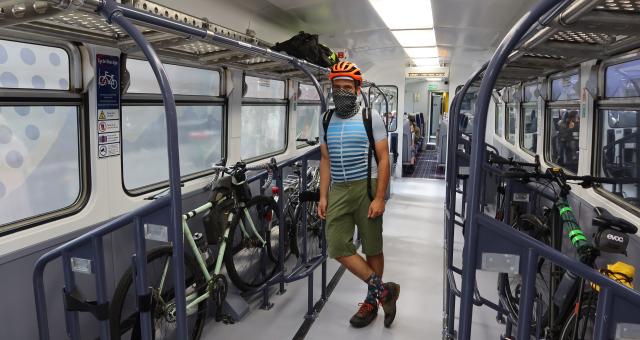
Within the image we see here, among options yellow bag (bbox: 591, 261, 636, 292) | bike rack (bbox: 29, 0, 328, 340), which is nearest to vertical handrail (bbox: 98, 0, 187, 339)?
bike rack (bbox: 29, 0, 328, 340)

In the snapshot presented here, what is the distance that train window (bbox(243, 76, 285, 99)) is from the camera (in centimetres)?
479

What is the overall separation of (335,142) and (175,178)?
1.57m

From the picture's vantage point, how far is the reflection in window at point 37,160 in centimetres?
233

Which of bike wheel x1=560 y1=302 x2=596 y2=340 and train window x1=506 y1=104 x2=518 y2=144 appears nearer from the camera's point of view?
bike wheel x1=560 y1=302 x2=596 y2=340

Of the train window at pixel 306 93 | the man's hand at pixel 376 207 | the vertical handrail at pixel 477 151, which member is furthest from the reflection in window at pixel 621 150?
the train window at pixel 306 93

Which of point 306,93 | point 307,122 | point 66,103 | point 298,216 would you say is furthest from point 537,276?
point 307,122

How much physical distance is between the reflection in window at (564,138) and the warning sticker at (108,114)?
3.84m

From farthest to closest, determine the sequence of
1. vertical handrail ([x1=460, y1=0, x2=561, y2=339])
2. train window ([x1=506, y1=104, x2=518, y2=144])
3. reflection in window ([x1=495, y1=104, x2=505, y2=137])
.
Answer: reflection in window ([x1=495, y1=104, x2=505, y2=137])
train window ([x1=506, y1=104, x2=518, y2=144])
vertical handrail ([x1=460, y1=0, x2=561, y2=339])

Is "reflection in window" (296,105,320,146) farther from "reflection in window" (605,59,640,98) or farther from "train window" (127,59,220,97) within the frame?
"reflection in window" (605,59,640,98)

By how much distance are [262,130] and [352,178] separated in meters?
2.62

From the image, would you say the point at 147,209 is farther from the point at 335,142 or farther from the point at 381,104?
the point at 381,104

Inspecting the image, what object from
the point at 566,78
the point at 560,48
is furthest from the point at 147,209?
the point at 566,78

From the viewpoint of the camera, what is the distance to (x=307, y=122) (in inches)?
300

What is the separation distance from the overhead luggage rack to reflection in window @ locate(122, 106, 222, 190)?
47 centimetres
